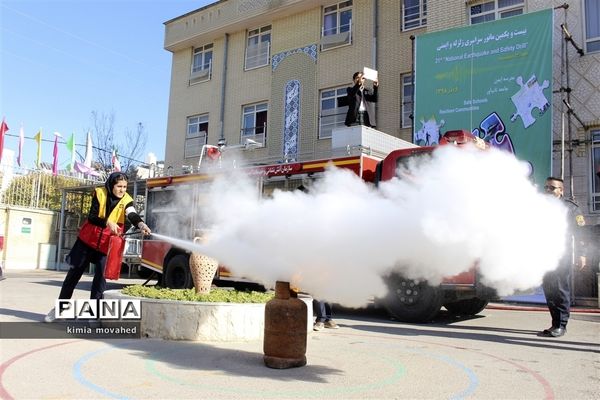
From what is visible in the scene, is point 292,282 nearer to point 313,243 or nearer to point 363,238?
point 313,243

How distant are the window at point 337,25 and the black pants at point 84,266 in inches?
551

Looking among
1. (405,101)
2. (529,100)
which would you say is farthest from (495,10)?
(405,101)

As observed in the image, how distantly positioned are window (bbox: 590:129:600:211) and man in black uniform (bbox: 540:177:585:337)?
6826mm

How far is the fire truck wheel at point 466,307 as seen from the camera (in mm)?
9586

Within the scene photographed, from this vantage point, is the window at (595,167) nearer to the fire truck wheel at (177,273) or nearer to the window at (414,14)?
the window at (414,14)

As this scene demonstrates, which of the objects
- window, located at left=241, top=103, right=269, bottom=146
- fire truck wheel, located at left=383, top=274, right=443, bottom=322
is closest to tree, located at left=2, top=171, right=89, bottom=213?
window, located at left=241, top=103, right=269, bottom=146

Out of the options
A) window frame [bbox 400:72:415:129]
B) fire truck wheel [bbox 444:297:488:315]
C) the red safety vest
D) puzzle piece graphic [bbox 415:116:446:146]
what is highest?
window frame [bbox 400:72:415:129]

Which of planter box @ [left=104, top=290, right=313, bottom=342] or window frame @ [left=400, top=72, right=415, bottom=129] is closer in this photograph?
planter box @ [left=104, top=290, right=313, bottom=342]

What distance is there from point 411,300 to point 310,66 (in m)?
13.2

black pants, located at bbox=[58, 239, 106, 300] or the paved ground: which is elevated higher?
black pants, located at bbox=[58, 239, 106, 300]

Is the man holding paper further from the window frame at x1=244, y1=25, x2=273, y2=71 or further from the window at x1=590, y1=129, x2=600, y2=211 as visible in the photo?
the window frame at x1=244, y1=25, x2=273, y2=71

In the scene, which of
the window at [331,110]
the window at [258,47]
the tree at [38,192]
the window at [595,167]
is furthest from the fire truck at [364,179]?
the tree at [38,192]

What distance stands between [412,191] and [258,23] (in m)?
18.4

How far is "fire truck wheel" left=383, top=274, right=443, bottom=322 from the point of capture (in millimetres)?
8164
